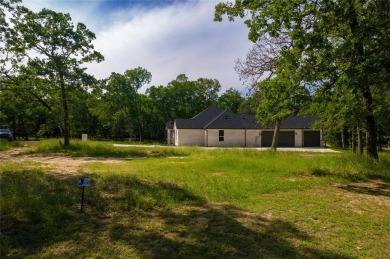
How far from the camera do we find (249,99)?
72.2 ft

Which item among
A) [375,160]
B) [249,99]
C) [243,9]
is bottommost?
[375,160]

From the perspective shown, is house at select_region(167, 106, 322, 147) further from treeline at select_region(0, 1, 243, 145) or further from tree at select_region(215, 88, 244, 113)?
tree at select_region(215, 88, 244, 113)

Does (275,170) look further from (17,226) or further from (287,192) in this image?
(17,226)

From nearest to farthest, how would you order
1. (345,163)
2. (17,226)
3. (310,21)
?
(17,226) < (310,21) < (345,163)

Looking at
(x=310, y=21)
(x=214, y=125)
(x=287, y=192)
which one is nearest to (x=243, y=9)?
(x=310, y=21)

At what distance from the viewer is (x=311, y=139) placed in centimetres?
3609

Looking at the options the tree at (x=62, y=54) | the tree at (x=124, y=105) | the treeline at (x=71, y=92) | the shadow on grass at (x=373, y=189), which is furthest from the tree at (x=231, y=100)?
the shadow on grass at (x=373, y=189)

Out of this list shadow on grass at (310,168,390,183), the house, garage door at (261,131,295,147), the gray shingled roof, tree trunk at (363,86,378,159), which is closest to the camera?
shadow on grass at (310,168,390,183)

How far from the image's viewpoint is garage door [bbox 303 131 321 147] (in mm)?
35969

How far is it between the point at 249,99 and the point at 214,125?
13.3 metres

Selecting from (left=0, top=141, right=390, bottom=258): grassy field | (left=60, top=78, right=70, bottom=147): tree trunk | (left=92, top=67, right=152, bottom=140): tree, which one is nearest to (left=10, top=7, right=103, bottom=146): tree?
(left=60, top=78, right=70, bottom=147): tree trunk

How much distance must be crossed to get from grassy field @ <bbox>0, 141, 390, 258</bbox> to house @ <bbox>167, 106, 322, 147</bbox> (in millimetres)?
25582

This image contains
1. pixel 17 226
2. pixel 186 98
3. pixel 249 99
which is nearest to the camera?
pixel 17 226

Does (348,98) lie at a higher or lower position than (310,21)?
lower
